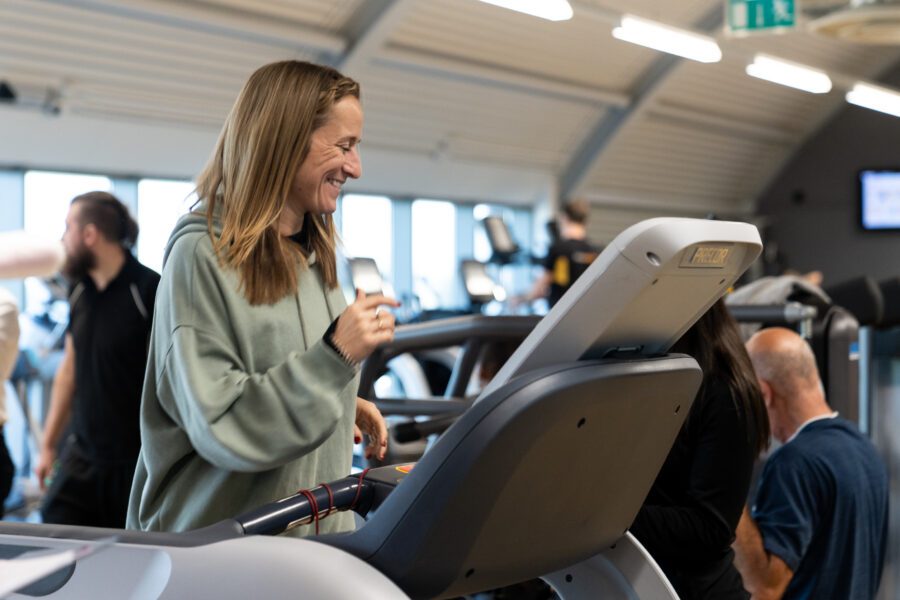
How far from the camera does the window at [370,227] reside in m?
12.2

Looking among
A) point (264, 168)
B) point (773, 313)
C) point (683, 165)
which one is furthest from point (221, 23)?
point (683, 165)

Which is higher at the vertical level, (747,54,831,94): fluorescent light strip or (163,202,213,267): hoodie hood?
(747,54,831,94): fluorescent light strip

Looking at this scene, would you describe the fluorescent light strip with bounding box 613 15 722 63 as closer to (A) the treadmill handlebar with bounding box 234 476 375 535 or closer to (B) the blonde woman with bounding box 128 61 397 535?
(B) the blonde woman with bounding box 128 61 397 535

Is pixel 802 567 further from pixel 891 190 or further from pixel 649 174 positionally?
pixel 891 190

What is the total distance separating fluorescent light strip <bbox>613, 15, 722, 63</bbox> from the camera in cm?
951

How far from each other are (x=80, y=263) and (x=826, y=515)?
7.66 ft

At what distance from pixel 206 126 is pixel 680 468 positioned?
8.80 meters

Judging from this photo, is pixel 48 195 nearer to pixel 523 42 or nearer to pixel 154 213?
pixel 154 213

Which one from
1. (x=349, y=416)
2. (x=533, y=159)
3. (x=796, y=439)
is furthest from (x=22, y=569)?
(x=533, y=159)

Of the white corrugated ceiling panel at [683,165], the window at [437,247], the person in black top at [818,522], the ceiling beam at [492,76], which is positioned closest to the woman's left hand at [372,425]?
the person in black top at [818,522]

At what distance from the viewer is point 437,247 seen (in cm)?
1352

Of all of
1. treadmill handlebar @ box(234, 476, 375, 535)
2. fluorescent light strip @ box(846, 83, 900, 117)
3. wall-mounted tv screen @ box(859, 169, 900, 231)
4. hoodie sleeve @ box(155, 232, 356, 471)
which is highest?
fluorescent light strip @ box(846, 83, 900, 117)

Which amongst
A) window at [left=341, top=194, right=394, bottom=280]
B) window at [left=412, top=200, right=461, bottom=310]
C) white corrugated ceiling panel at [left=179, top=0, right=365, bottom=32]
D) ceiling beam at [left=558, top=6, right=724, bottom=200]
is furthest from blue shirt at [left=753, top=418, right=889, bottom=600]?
ceiling beam at [left=558, top=6, right=724, bottom=200]

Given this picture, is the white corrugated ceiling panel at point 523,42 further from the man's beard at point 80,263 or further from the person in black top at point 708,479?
the person in black top at point 708,479
